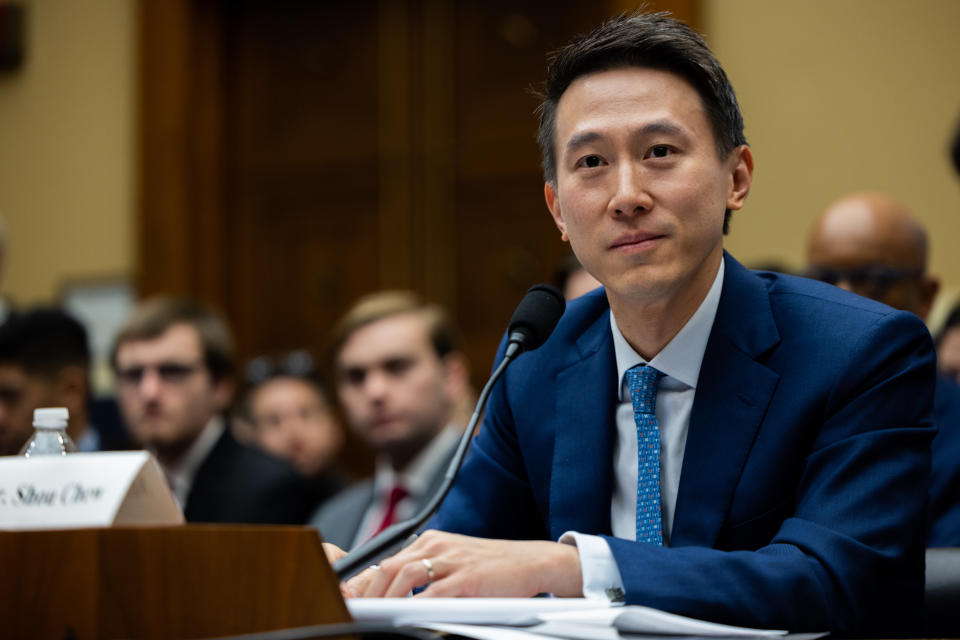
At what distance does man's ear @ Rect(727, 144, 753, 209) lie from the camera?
152 cm

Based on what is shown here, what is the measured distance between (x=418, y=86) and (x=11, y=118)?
1.94m

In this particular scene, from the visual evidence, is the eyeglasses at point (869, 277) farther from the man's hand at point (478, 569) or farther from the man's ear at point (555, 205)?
the man's hand at point (478, 569)

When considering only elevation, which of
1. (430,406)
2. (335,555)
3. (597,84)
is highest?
(597,84)

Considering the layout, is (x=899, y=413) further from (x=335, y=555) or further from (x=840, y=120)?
(x=840, y=120)

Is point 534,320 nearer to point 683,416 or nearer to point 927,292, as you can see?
point 683,416

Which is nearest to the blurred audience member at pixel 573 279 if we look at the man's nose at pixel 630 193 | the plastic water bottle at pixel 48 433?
the man's nose at pixel 630 193

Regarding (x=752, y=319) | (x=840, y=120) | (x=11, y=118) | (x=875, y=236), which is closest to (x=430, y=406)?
(x=875, y=236)

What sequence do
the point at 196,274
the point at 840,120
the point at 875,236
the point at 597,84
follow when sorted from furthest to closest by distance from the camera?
the point at 196,274 < the point at 840,120 < the point at 875,236 < the point at 597,84

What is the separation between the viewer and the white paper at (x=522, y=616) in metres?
0.98

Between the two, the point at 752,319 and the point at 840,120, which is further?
the point at 840,120

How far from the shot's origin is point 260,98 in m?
5.13

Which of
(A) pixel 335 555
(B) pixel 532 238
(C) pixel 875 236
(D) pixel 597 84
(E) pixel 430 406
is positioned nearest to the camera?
(A) pixel 335 555

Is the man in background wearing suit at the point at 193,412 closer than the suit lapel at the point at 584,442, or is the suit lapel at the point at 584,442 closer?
the suit lapel at the point at 584,442

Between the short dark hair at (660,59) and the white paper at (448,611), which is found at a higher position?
the short dark hair at (660,59)
